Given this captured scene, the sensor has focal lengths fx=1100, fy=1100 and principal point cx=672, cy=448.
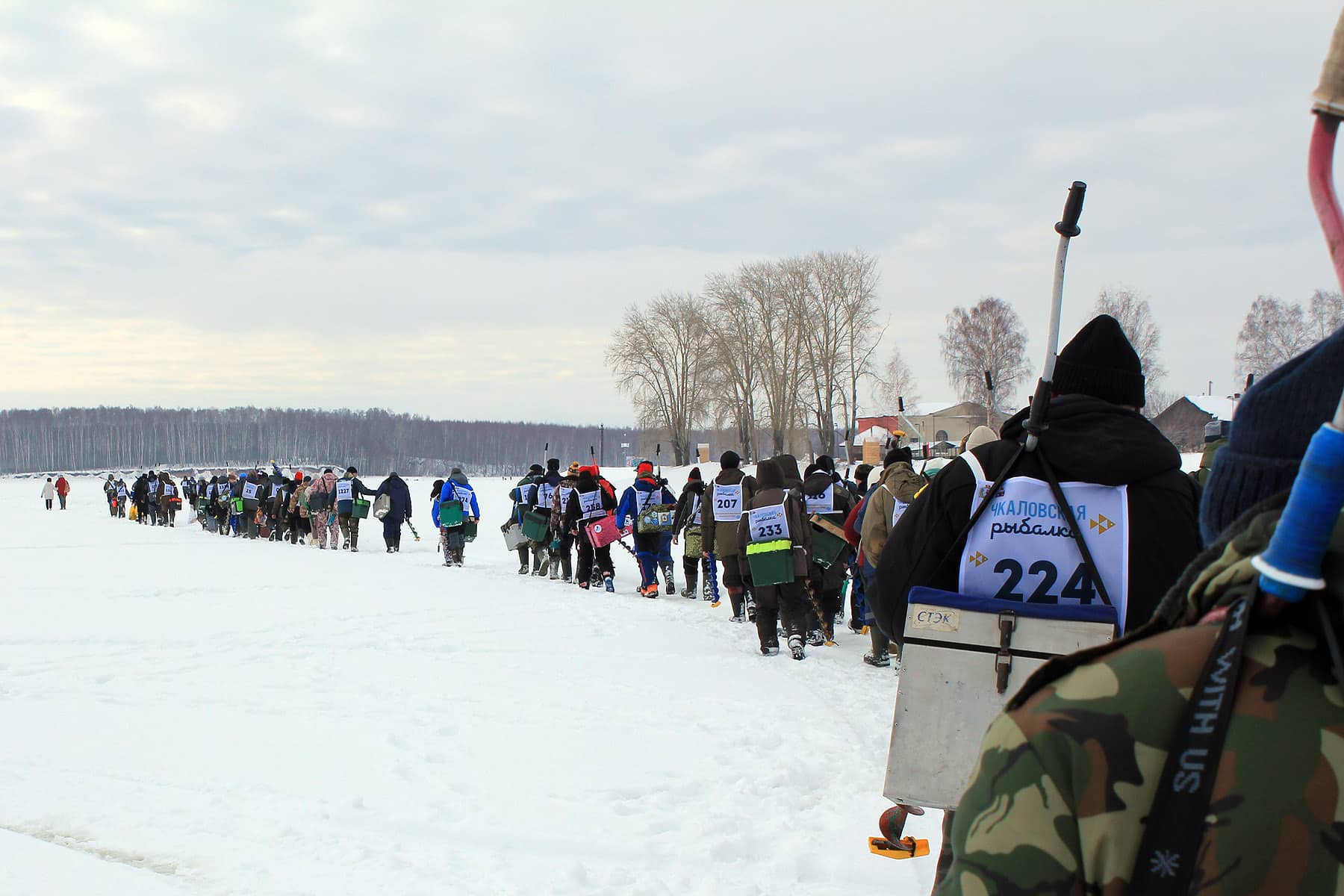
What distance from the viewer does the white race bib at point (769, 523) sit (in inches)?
396

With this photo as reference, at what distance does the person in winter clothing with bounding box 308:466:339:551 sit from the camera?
2584 centimetres

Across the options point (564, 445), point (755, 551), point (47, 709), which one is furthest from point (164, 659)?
point (564, 445)

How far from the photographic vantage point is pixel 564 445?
559ft

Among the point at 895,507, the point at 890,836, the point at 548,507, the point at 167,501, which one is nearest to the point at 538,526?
the point at 548,507

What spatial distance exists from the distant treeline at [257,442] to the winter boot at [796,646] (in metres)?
137

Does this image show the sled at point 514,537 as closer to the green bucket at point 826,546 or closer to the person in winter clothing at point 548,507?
the person in winter clothing at point 548,507

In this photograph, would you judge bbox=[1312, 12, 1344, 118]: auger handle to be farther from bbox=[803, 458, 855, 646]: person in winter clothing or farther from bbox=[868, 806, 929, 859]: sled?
bbox=[803, 458, 855, 646]: person in winter clothing

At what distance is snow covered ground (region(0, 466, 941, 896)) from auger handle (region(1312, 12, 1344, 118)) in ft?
13.2

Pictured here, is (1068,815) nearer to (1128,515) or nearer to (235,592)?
(1128,515)

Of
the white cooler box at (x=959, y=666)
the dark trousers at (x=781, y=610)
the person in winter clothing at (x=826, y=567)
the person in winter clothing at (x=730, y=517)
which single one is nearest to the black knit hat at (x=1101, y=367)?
the white cooler box at (x=959, y=666)

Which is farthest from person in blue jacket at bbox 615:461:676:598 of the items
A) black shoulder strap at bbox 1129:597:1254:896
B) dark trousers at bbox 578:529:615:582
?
black shoulder strap at bbox 1129:597:1254:896

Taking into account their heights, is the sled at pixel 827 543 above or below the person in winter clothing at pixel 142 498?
above

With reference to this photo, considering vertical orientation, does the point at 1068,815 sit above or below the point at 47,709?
above

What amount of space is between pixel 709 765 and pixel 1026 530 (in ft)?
12.0
